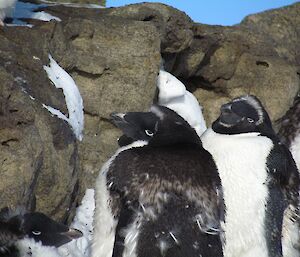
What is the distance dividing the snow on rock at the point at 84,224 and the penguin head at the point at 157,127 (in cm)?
149

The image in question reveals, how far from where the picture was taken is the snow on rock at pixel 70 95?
21.2 ft

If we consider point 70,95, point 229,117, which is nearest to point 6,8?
point 70,95

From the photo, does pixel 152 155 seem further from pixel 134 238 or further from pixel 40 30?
pixel 40 30

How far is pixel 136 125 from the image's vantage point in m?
4.47

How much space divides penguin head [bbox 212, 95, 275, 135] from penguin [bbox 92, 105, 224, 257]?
2.54 ft

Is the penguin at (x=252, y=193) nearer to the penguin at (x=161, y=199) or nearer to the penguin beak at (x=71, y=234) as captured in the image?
the penguin at (x=161, y=199)

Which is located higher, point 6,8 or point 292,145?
point 6,8

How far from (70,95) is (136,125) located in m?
2.38

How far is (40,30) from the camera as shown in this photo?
703cm

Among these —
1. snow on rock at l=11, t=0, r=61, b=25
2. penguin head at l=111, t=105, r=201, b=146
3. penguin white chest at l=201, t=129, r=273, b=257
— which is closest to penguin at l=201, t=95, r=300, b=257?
penguin white chest at l=201, t=129, r=273, b=257

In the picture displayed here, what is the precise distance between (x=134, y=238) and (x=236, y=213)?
1060 millimetres

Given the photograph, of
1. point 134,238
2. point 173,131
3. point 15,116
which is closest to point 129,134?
point 173,131

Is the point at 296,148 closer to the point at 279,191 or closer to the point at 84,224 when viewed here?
the point at 279,191

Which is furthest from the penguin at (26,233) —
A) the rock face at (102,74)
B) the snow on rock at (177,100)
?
the snow on rock at (177,100)
